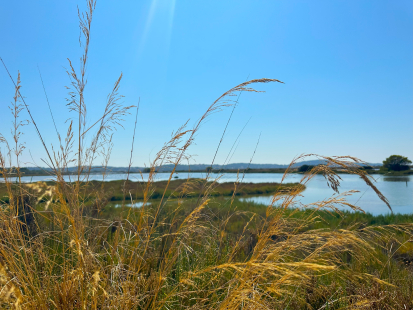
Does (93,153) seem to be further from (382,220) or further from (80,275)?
(382,220)

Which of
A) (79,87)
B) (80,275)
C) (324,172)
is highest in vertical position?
(79,87)

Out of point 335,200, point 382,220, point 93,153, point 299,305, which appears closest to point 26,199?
point 93,153

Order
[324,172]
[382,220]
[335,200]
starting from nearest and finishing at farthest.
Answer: [335,200]
[324,172]
[382,220]

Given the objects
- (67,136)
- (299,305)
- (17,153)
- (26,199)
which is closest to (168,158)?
(67,136)

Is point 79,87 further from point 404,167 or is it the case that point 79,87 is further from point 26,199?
point 404,167

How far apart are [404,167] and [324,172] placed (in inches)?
2097

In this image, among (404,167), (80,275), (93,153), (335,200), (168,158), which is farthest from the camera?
(404,167)

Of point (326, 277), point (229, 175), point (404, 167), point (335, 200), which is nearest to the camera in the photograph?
point (335, 200)

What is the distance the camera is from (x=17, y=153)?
6.84ft

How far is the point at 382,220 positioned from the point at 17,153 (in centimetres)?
994

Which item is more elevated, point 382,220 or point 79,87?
point 79,87

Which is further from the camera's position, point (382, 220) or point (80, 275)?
point (382, 220)

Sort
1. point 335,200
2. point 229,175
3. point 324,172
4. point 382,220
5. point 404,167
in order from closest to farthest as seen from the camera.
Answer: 1. point 335,200
2. point 324,172
3. point 229,175
4. point 382,220
5. point 404,167

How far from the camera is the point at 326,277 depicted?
289 cm
